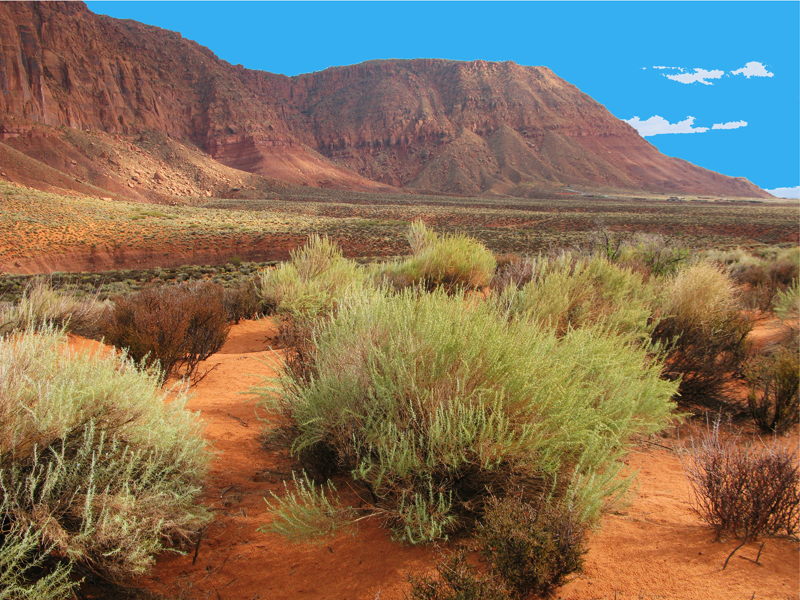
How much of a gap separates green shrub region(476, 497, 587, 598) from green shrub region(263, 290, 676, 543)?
0.13 m

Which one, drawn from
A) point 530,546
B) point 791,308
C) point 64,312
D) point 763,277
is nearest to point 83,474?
point 530,546

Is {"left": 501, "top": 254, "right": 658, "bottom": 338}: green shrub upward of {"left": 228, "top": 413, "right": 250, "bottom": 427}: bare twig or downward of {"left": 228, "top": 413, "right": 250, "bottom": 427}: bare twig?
upward

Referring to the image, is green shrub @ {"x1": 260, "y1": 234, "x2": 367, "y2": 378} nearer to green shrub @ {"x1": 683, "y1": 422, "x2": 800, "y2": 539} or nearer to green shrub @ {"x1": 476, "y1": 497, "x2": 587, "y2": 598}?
green shrub @ {"x1": 476, "y1": 497, "x2": 587, "y2": 598}

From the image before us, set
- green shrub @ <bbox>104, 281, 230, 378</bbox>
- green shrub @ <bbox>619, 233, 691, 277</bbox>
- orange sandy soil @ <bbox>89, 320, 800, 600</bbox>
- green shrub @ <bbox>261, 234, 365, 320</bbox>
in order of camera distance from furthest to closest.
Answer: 1. green shrub @ <bbox>619, 233, 691, 277</bbox>
2. green shrub @ <bbox>261, 234, 365, 320</bbox>
3. green shrub @ <bbox>104, 281, 230, 378</bbox>
4. orange sandy soil @ <bbox>89, 320, 800, 600</bbox>

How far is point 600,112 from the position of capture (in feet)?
378

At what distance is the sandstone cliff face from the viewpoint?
71.0 metres

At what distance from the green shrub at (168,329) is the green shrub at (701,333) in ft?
19.2

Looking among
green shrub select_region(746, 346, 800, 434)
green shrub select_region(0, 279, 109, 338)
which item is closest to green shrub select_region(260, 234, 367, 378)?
green shrub select_region(0, 279, 109, 338)

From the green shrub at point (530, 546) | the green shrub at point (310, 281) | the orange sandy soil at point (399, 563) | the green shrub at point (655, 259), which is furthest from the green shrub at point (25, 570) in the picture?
the green shrub at point (655, 259)

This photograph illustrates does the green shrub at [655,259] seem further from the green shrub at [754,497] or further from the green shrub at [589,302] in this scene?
the green shrub at [754,497]

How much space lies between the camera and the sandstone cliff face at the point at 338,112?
71.0m

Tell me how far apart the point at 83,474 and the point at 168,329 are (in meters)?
3.51

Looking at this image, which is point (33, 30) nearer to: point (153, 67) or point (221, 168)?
point (153, 67)

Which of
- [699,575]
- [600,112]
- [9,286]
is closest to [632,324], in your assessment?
[699,575]
